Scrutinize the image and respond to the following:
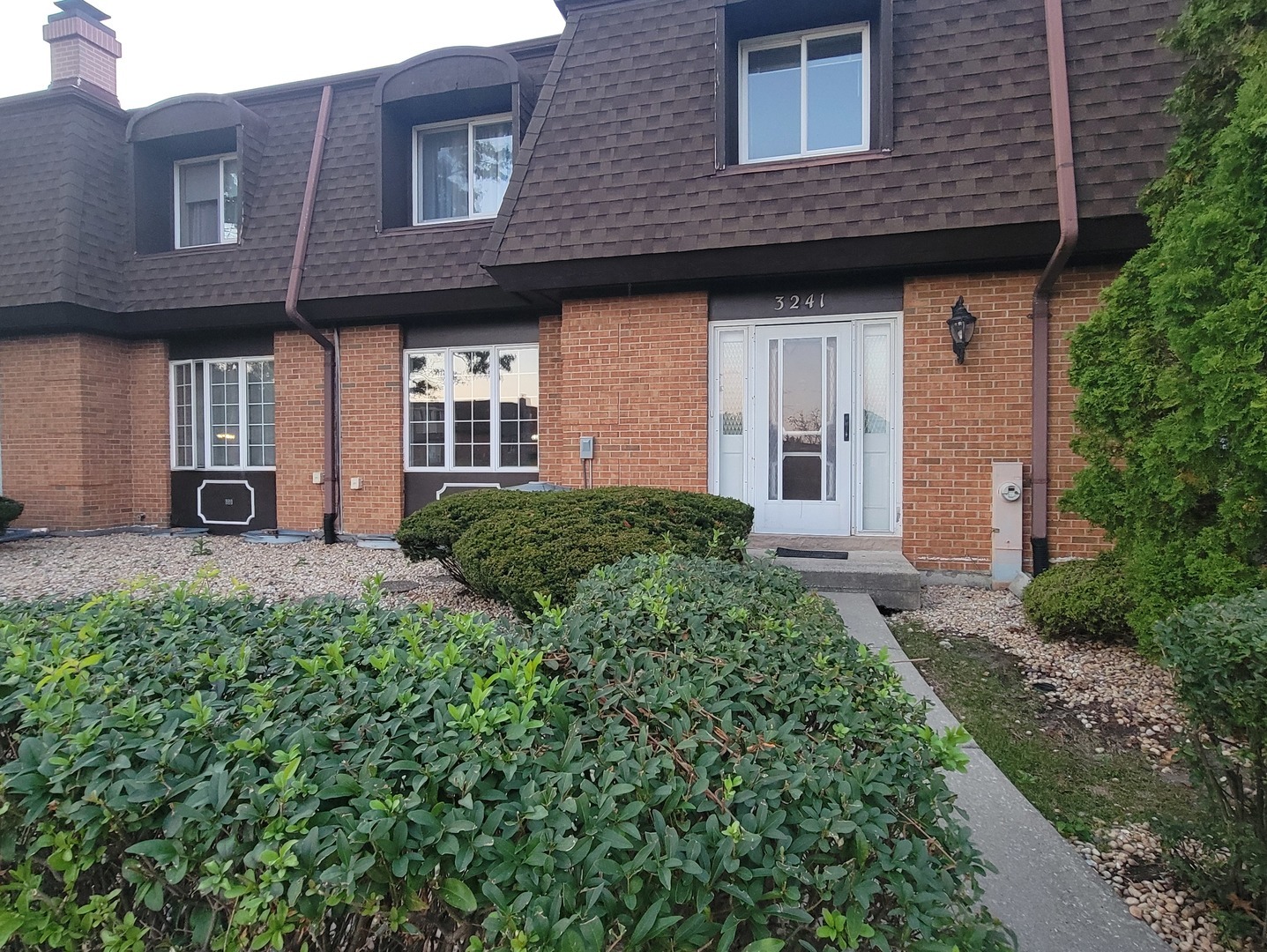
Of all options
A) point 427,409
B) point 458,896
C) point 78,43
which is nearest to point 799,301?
point 427,409

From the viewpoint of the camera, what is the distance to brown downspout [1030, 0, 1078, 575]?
250 inches

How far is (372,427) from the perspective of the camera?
9820 millimetres

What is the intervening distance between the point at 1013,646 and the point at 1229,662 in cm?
334

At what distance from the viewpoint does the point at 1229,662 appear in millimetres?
2020

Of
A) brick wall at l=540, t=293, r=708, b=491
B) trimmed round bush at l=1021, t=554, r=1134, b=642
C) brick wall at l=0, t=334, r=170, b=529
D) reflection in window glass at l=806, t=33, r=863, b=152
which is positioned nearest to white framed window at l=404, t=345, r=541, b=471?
brick wall at l=540, t=293, r=708, b=491

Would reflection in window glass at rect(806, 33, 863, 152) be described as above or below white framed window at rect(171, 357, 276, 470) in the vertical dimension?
above

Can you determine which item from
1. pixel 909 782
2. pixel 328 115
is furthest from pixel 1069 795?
pixel 328 115

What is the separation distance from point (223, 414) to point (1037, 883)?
11.6 m

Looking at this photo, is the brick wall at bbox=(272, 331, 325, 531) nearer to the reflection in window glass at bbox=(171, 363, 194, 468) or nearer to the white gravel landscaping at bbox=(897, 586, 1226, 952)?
the reflection in window glass at bbox=(171, 363, 194, 468)

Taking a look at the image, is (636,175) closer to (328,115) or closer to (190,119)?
(328,115)

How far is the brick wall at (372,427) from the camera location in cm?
977

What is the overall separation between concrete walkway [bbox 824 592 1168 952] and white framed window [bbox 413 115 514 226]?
348 inches

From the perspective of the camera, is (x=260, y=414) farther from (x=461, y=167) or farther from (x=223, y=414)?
(x=461, y=167)

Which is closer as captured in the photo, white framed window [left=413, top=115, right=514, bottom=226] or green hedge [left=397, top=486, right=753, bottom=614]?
green hedge [left=397, top=486, right=753, bottom=614]
